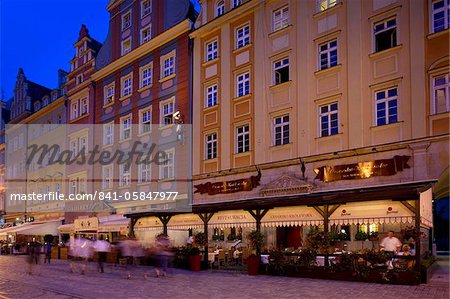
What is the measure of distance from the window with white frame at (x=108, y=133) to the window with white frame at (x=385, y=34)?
20.9 m

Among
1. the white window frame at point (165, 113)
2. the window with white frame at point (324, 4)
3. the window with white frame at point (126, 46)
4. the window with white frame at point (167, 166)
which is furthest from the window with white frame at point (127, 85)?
the window with white frame at point (324, 4)

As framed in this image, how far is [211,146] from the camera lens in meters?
27.5

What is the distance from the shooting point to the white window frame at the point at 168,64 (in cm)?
3088

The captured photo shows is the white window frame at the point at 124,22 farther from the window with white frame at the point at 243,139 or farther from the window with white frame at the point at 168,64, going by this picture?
the window with white frame at the point at 243,139

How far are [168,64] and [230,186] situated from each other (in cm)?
1002

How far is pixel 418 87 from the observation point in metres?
19.0

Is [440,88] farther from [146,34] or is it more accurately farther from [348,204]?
[146,34]

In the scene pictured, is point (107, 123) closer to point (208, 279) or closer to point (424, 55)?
point (208, 279)

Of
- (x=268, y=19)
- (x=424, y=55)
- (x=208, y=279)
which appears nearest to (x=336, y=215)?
(x=208, y=279)

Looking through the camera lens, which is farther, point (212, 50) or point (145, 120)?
point (145, 120)

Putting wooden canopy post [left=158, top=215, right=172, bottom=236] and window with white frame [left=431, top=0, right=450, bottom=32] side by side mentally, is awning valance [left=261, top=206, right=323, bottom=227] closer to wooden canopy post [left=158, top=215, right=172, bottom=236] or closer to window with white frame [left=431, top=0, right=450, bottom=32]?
wooden canopy post [left=158, top=215, right=172, bottom=236]

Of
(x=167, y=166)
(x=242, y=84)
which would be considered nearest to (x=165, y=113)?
(x=167, y=166)

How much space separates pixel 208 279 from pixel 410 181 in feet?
27.0

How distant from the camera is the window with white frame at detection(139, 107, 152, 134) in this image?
32031mm
